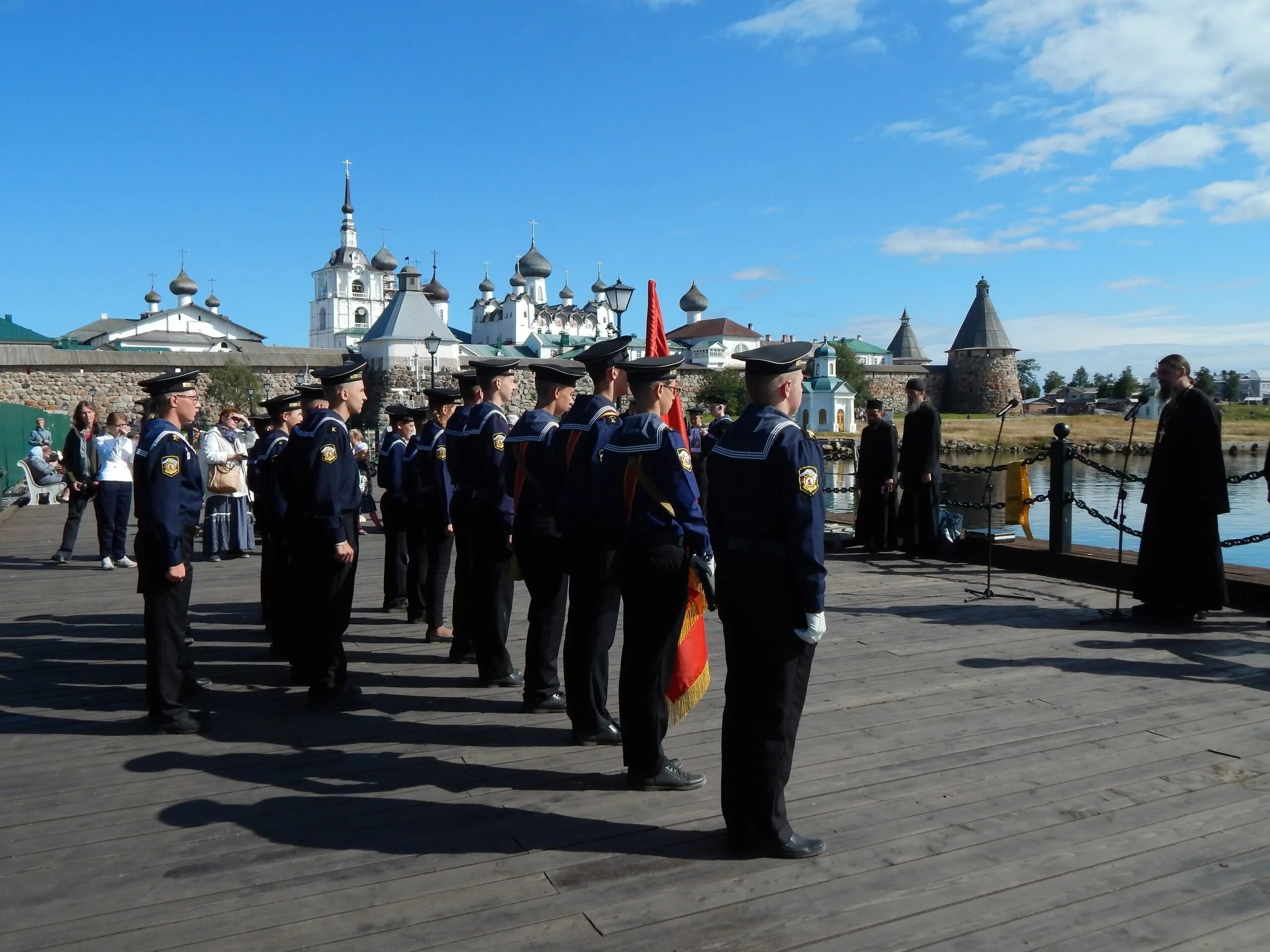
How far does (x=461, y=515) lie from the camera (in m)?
6.11

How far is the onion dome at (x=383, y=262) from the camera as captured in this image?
110 metres

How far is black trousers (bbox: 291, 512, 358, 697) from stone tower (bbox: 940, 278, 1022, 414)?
272ft

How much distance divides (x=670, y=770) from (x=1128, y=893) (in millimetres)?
1719

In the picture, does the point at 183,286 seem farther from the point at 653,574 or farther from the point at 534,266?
the point at 653,574

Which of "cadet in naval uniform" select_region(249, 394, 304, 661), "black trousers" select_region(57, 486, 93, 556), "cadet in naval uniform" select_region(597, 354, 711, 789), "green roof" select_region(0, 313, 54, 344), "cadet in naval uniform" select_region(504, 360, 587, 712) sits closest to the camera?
"cadet in naval uniform" select_region(597, 354, 711, 789)

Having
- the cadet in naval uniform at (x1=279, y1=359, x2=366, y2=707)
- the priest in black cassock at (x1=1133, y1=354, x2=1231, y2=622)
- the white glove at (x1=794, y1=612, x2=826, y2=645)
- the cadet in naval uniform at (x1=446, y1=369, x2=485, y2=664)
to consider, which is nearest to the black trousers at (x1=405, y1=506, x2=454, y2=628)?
the cadet in naval uniform at (x1=446, y1=369, x2=485, y2=664)

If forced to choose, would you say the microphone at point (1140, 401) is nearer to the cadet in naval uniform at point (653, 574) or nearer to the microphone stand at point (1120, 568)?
the microphone stand at point (1120, 568)

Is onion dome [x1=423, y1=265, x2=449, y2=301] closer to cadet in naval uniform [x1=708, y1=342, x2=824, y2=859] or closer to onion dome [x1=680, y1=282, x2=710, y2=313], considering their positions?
onion dome [x1=680, y1=282, x2=710, y2=313]

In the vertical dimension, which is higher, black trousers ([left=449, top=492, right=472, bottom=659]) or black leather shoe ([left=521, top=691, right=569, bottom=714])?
black trousers ([left=449, top=492, right=472, bottom=659])

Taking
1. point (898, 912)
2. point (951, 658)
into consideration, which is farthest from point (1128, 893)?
point (951, 658)

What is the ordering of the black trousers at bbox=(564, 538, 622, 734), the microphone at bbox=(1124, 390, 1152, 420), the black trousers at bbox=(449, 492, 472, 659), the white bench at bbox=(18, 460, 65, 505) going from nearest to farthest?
the black trousers at bbox=(564, 538, 622, 734), the black trousers at bbox=(449, 492, 472, 659), the microphone at bbox=(1124, 390, 1152, 420), the white bench at bbox=(18, 460, 65, 505)

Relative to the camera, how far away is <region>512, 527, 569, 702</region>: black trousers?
17.3 ft

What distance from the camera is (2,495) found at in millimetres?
18641

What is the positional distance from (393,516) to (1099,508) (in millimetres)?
21266
